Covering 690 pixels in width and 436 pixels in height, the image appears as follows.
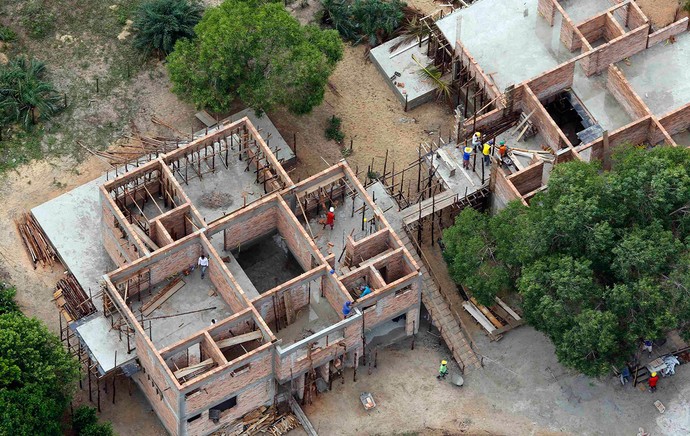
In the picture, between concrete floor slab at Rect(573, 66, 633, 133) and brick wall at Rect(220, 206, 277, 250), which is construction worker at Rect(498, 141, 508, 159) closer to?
concrete floor slab at Rect(573, 66, 633, 133)

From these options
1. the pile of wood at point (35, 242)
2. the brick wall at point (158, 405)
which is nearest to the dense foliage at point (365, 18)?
the pile of wood at point (35, 242)

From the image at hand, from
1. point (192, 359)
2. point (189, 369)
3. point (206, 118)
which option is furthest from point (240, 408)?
point (206, 118)

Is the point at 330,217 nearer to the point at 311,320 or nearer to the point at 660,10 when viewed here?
the point at 311,320

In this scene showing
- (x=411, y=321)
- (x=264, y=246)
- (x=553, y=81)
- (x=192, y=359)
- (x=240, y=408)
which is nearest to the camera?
(x=192, y=359)

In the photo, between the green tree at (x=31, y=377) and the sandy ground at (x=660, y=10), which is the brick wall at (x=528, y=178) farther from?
the green tree at (x=31, y=377)

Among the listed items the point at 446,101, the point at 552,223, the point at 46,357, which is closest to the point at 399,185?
the point at 446,101

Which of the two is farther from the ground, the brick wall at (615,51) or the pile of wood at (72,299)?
the pile of wood at (72,299)

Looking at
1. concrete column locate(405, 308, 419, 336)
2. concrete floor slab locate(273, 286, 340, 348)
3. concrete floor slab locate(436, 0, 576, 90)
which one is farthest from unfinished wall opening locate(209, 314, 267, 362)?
concrete floor slab locate(436, 0, 576, 90)
